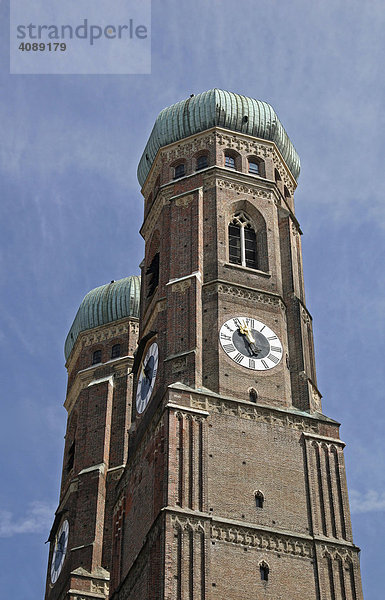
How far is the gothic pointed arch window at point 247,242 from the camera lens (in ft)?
169

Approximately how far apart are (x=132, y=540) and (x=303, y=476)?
259 inches

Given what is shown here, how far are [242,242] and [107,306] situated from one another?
17.0 m

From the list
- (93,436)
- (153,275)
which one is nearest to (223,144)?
(153,275)

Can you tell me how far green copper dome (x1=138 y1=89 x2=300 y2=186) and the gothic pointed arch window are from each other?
5294mm

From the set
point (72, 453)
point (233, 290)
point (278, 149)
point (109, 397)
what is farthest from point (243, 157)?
point (72, 453)

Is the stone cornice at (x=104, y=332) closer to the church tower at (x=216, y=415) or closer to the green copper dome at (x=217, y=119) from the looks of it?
the church tower at (x=216, y=415)

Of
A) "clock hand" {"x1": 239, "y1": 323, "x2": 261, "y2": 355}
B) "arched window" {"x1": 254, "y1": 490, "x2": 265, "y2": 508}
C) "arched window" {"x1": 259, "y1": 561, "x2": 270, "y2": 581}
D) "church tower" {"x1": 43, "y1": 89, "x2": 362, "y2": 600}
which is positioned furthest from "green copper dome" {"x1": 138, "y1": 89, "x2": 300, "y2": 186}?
"arched window" {"x1": 259, "y1": 561, "x2": 270, "y2": 581}

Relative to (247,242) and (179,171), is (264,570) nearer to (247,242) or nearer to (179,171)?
(247,242)

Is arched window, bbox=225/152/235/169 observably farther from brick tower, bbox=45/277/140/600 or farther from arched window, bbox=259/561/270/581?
arched window, bbox=259/561/270/581

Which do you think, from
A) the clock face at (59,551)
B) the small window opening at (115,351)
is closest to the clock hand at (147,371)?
the clock face at (59,551)

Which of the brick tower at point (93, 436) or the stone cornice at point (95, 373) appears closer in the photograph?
the brick tower at point (93, 436)

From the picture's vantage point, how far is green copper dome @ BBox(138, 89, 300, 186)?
56219 millimetres

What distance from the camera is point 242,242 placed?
5203 centimetres

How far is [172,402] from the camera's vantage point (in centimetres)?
4444
